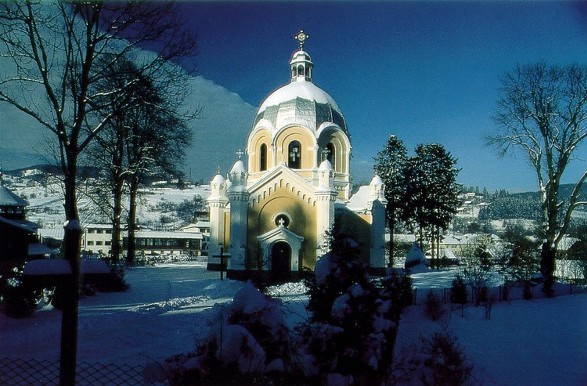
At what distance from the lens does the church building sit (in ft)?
73.5

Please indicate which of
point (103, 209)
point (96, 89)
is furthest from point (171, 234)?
point (96, 89)

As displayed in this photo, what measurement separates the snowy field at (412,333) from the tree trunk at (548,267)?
0.72m

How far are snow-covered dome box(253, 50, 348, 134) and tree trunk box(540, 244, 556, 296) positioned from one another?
49.1 feet

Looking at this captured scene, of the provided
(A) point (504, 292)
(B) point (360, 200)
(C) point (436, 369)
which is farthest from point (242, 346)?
(B) point (360, 200)

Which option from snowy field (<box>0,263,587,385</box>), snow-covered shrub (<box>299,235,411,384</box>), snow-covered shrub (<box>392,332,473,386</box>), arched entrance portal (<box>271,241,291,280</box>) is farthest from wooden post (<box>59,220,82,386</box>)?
arched entrance portal (<box>271,241,291,280</box>)

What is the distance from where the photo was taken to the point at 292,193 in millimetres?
23344

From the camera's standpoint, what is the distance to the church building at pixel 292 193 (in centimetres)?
2241

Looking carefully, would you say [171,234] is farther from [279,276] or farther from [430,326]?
[430,326]

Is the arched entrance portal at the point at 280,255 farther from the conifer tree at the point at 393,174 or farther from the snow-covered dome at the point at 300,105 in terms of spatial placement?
the conifer tree at the point at 393,174

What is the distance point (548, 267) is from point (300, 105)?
16.9 meters

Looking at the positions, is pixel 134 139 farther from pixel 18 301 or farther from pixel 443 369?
pixel 443 369

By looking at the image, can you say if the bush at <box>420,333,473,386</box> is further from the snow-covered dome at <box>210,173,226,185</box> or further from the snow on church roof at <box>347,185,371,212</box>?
the snow-covered dome at <box>210,173,226,185</box>

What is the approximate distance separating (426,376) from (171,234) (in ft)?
118

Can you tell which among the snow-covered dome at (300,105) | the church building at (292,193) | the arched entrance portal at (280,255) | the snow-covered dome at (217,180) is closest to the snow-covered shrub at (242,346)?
the church building at (292,193)
